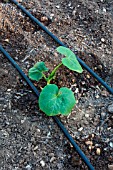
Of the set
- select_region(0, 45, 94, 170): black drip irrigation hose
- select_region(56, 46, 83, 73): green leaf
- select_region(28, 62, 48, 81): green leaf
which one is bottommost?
select_region(0, 45, 94, 170): black drip irrigation hose

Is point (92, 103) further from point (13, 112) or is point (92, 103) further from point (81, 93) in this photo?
point (13, 112)

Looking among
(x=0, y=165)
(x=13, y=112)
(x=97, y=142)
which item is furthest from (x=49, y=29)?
Answer: (x=0, y=165)

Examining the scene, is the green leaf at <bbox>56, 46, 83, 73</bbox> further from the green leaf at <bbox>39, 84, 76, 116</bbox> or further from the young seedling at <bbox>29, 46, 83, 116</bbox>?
the green leaf at <bbox>39, 84, 76, 116</bbox>

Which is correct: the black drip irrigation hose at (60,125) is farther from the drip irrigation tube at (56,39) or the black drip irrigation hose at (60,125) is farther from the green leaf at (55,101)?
the drip irrigation tube at (56,39)

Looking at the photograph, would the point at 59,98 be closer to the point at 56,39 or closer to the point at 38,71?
the point at 38,71

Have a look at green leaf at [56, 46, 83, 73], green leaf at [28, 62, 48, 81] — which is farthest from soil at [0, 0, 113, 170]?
green leaf at [56, 46, 83, 73]

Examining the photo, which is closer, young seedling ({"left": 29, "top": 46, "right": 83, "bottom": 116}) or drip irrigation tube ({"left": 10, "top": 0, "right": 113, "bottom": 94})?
young seedling ({"left": 29, "top": 46, "right": 83, "bottom": 116})
